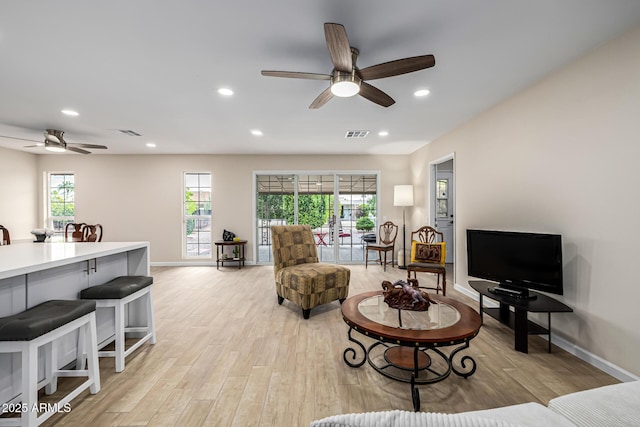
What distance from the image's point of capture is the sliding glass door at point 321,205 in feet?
20.5

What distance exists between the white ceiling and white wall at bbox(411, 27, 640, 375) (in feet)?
0.75

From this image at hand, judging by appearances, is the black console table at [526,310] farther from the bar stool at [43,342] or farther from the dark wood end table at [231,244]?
the dark wood end table at [231,244]

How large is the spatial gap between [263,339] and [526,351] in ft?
7.79

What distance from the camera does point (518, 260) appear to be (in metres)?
2.62

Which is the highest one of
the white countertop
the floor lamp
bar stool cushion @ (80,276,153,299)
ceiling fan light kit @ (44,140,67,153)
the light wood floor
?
ceiling fan light kit @ (44,140,67,153)

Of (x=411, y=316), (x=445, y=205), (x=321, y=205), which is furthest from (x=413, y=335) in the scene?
(x=445, y=205)

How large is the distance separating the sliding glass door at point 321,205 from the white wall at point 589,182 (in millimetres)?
3364

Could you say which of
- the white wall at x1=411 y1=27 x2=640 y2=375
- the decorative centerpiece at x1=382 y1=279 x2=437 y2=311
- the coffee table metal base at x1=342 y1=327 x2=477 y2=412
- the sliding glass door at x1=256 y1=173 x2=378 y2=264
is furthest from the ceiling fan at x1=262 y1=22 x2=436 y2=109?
the sliding glass door at x1=256 y1=173 x2=378 y2=264

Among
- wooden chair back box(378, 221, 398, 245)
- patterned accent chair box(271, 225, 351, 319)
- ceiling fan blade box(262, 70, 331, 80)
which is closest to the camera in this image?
ceiling fan blade box(262, 70, 331, 80)

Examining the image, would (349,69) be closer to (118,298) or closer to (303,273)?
(303,273)

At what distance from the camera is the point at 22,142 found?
508 cm

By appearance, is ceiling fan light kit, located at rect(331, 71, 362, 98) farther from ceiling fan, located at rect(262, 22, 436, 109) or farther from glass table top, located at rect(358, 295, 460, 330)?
glass table top, located at rect(358, 295, 460, 330)

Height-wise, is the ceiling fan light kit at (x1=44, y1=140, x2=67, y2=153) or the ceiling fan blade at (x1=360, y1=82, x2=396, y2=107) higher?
the ceiling fan blade at (x1=360, y1=82, x2=396, y2=107)

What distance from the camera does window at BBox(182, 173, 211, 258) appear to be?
20.6ft
